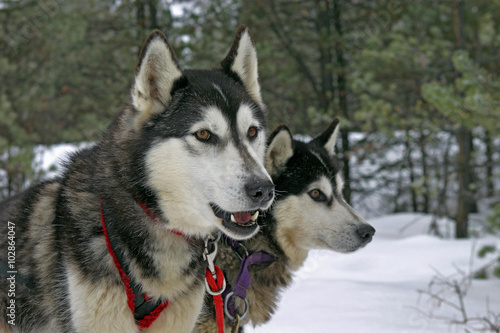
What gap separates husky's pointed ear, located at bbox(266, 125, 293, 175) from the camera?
3.40 m

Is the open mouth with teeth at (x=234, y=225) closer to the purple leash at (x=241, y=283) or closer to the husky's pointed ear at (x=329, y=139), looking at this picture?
the purple leash at (x=241, y=283)

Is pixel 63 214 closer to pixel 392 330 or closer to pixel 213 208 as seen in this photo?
pixel 213 208

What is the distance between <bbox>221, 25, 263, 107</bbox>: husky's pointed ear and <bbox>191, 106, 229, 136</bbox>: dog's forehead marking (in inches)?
17.6

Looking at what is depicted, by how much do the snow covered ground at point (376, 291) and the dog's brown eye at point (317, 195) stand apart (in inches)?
24.7

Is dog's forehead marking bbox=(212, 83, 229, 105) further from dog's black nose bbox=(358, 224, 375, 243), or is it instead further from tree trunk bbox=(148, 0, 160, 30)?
tree trunk bbox=(148, 0, 160, 30)

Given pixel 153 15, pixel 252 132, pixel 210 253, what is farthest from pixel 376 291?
pixel 153 15

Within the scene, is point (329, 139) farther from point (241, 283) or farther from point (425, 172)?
point (425, 172)

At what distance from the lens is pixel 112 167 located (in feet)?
7.50

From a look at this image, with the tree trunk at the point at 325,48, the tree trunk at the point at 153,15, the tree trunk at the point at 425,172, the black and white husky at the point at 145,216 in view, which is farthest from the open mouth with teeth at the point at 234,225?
the tree trunk at the point at 325,48

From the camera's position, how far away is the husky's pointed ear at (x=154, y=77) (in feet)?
7.09

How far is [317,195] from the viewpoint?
3.45m

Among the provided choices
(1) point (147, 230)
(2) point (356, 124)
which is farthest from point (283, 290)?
(2) point (356, 124)

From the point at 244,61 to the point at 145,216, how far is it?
1070 mm

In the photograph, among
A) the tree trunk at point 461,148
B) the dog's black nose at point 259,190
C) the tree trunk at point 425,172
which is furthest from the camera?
the tree trunk at point 461,148
